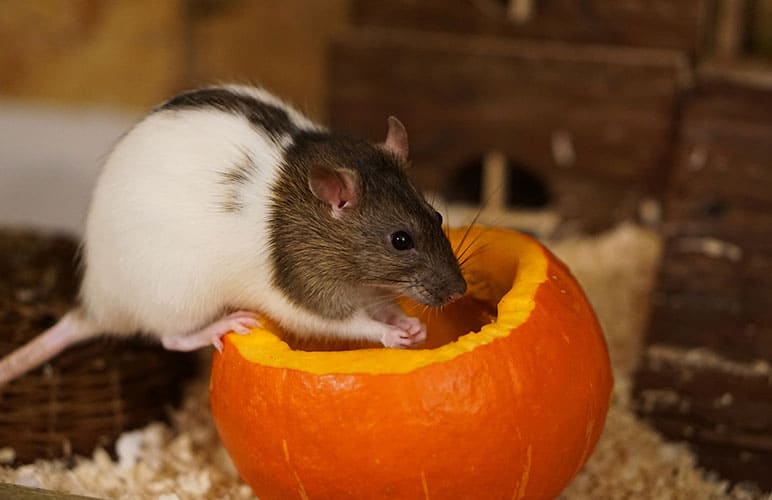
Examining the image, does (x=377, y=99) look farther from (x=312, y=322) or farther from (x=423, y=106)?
(x=312, y=322)

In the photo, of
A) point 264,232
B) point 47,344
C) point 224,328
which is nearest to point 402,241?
point 264,232

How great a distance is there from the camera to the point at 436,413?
5.71 feet

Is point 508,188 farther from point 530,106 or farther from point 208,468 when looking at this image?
point 208,468

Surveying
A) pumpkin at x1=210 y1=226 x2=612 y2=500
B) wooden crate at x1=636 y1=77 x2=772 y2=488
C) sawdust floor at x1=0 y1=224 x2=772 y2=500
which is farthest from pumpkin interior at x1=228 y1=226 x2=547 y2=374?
wooden crate at x1=636 y1=77 x2=772 y2=488

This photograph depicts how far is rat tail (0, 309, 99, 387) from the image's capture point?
2344 mm

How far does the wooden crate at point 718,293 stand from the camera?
101 inches

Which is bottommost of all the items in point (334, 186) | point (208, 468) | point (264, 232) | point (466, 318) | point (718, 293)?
point (208, 468)

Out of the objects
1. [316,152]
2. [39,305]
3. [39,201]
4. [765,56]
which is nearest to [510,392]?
[316,152]

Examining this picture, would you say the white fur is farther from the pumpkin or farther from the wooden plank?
the wooden plank

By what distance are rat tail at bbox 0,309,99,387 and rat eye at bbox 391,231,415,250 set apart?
0.81m

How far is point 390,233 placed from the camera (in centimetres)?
206

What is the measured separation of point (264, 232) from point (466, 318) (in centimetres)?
50

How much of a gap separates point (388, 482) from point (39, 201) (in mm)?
3200

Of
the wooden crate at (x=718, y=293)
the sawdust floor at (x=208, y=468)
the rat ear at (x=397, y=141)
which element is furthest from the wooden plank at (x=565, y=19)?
the rat ear at (x=397, y=141)
